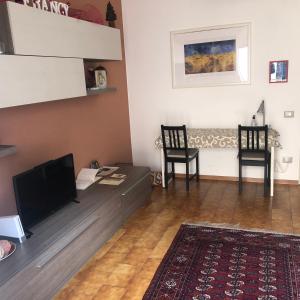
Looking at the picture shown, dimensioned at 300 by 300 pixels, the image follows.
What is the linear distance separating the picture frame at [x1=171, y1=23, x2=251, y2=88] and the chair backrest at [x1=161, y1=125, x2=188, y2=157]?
0.77 meters

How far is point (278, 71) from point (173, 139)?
156 cm

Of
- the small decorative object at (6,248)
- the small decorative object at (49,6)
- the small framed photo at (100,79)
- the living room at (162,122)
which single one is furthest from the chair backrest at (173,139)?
the small decorative object at (6,248)

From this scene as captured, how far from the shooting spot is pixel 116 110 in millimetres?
4621

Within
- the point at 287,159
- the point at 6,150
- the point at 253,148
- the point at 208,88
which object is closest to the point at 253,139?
the point at 253,148

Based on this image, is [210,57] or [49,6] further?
[210,57]

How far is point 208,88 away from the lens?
454cm

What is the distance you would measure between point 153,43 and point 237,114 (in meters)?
1.53

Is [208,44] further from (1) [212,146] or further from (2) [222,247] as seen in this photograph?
(2) [222,247]

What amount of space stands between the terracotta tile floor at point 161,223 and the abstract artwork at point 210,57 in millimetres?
1564

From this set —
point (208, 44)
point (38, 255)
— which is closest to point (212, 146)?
point (208, 44)

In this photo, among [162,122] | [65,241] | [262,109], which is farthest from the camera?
[162,122]

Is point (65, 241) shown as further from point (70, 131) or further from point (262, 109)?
point (262, 109)

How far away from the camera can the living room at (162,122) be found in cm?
280

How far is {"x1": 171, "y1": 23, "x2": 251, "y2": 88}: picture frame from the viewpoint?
14.0 feet
